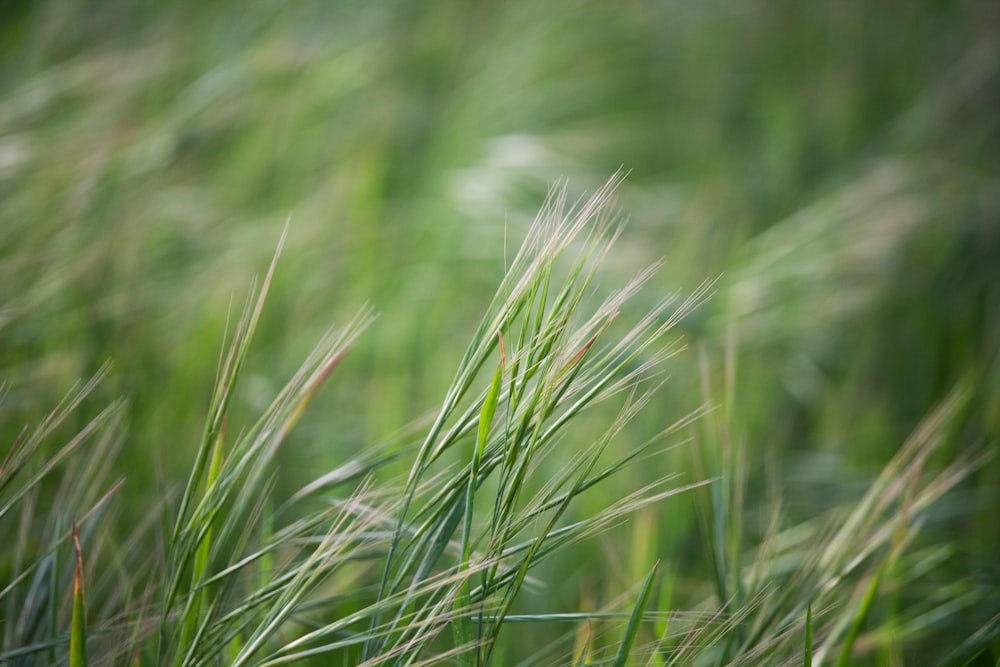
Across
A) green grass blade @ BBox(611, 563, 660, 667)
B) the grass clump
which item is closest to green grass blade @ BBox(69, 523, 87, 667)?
the grass clump

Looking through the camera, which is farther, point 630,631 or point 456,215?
point 456,215

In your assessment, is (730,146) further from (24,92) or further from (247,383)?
(24,92)

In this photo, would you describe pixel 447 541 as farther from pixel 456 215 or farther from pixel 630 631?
pixel 456 215

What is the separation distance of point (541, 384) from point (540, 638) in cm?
59

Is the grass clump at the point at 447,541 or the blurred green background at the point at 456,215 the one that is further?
the blurred green background at the point at 456,215

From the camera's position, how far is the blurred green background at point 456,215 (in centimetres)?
109

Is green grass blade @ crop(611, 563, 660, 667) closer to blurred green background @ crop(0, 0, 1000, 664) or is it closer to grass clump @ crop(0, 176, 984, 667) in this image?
grass clump @ crop(0, 176, 984, 667)

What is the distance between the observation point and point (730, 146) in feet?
6.13

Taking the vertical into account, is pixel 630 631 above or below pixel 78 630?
below

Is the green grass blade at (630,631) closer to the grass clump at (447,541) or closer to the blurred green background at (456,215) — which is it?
the grass clump at (447,541)

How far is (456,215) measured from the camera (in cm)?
139

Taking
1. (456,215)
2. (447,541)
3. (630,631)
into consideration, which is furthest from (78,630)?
(456,215)

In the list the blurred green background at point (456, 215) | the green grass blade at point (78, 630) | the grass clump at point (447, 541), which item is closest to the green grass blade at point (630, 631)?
the grass clump at point (447, 541)

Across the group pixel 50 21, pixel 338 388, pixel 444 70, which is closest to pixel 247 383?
pixel 338 388
